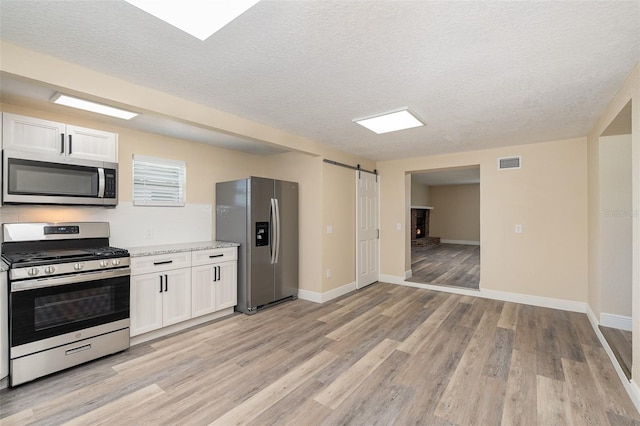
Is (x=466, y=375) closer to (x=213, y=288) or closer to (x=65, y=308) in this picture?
(x=213, y=288)

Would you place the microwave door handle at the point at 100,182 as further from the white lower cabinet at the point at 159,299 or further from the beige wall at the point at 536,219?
the beige wall at the point at 536,219

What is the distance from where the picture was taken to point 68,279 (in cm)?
246

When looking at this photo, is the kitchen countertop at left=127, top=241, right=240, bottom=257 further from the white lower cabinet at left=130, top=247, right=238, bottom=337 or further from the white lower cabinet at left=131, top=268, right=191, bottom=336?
the white lower cabinet at left=131, top=268, right=191, bottom=336

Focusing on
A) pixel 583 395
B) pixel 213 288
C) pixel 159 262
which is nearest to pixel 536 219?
pixel 583 395

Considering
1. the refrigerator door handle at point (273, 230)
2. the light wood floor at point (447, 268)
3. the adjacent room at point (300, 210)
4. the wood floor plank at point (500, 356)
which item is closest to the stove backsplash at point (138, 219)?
the adjacent room at point (300, 210)

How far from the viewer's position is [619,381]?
2309 millimetres

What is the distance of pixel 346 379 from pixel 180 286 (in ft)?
7.01

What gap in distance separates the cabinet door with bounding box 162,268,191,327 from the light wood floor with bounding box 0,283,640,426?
21 cm

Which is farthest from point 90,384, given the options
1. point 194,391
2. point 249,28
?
point 249,28

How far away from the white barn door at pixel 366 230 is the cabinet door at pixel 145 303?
10.6ft

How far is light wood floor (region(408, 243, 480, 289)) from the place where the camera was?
18.5ft

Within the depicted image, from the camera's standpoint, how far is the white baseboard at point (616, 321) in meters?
3.14

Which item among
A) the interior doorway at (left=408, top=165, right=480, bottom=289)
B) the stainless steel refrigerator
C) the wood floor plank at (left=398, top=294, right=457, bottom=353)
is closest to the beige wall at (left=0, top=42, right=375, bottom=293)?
the stainless steel refrigerator

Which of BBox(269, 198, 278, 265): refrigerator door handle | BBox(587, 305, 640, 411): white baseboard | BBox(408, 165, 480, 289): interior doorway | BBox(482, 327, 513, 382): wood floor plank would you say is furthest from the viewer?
BBox(408, 165, 480, 289): interior doorway
